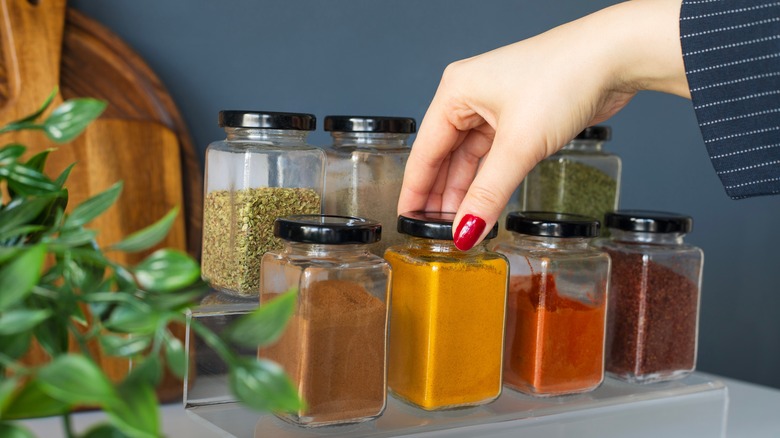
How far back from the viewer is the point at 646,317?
34.3 inches

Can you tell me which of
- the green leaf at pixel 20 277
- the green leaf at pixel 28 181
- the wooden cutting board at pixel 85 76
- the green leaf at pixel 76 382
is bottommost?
the green leaf at pixel 76 382

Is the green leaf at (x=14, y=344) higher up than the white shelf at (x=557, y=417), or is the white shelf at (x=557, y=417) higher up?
the green leaf at (x=14, y=344)

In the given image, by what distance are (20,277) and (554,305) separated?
56 centimetres

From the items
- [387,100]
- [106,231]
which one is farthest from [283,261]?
[387,100]

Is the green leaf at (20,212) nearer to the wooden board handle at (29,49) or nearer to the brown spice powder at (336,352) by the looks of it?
the brown spice powder at (336,352)

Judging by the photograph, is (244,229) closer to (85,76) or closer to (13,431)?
(13,431)

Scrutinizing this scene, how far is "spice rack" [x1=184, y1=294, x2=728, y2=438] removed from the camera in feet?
Result: 2.25

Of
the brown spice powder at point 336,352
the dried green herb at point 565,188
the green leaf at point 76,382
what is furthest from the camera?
the dried green herb at point 565,188

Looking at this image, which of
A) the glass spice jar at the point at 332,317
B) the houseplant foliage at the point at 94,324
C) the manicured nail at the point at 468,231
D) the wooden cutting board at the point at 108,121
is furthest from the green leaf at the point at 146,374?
the wooden cutting board at the point at 108,121

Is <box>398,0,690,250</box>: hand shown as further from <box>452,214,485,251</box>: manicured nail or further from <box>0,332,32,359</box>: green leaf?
<box>0,332,32,359</box>: green leaf

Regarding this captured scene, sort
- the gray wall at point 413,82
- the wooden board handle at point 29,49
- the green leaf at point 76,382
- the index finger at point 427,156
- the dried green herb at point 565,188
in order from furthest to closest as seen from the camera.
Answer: the gray wall at point 413,82 < the wooden board handle at point 29,49 < the dried green herb at point 565,188 < the index finger at point 427,156 < the green leaf at point 76,382

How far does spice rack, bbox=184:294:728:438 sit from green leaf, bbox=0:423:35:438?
14.1 inches

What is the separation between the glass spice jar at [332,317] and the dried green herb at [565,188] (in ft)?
1.15

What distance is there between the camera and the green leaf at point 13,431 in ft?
0.99
